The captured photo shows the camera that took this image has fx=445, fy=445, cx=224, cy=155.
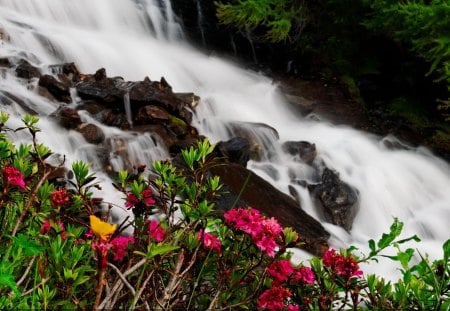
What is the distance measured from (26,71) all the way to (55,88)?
63 cm

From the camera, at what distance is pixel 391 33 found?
10930mm

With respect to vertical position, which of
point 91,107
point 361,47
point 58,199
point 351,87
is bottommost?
point 351,87

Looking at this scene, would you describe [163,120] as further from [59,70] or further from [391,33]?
[391,33]

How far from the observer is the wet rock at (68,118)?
5941mm

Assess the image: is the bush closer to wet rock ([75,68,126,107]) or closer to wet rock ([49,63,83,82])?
wet rock ([75,68,126,107])

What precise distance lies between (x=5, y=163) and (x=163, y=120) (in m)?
5.04

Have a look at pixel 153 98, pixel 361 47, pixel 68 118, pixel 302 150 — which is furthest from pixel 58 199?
pixel 361 47

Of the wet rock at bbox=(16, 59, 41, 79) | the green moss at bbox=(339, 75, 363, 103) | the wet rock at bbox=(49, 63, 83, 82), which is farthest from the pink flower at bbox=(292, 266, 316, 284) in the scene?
the green moss at bbox=(339, 75, 363, 103)

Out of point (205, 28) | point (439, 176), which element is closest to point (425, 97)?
point (439, 176)

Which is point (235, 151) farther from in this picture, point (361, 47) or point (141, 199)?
point (361, 47)

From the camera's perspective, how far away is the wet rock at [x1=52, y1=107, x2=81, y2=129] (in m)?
5.94

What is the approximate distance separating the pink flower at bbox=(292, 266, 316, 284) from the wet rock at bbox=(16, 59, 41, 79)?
633cm

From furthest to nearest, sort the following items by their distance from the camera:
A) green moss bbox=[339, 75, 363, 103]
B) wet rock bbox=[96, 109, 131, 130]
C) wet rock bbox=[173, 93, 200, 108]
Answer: green moss bbox=[339, 75, 363, 103], wet rock bbox=[173, 93, 200, 108], wet rock bbox=[96, 109, 131, 130]

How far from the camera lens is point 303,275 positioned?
1502 millimetres
